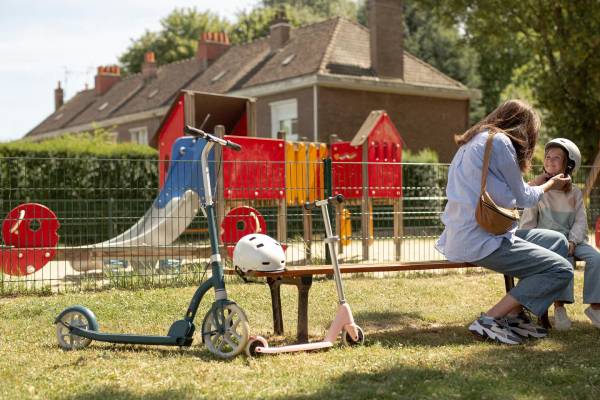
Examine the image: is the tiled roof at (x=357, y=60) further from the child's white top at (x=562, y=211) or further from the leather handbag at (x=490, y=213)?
the leather handbag at (x=490, y=213)

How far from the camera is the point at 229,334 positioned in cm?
535

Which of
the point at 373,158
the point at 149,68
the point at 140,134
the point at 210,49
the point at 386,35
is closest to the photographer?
the point at 373,158

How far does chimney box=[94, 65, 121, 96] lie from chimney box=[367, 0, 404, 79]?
18916 millimetres

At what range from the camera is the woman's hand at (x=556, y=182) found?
20.4 ft

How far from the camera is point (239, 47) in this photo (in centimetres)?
3089

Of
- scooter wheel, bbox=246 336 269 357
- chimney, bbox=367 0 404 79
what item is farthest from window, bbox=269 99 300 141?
scooter wheel, bbox=246 336 269 357

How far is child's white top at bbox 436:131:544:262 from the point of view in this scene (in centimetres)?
580

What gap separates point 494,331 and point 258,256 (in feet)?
6.26

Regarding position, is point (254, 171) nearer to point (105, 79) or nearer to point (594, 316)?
point (594, 316)

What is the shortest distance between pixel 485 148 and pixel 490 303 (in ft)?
8.95

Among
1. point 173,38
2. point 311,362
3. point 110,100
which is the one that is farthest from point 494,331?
point 173,38

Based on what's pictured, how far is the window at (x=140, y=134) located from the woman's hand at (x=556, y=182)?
26.5 m

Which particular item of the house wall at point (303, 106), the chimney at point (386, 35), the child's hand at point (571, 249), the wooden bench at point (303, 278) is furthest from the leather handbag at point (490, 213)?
the chimney at point (386, 35)

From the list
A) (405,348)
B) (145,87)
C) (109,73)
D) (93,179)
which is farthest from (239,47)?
(405,348)
